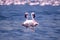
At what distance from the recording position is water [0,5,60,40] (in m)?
2.84

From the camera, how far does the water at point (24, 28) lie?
9.33 ft

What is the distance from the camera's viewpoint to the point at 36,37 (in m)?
2.84

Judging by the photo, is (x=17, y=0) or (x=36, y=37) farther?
(x=17, y=0)

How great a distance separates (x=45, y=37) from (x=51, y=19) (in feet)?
1.09

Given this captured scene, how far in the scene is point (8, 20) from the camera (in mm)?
3006

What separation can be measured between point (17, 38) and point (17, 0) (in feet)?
2.08

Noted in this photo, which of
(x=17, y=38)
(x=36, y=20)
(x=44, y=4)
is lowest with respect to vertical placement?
(x=17, y=38)

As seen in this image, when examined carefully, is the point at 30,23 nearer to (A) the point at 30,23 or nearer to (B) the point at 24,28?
(A) the point at 30,23

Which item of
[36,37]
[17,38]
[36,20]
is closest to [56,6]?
[36,20]

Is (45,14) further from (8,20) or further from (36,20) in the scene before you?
(8,20)

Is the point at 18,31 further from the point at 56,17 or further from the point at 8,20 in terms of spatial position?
the point at 56,17

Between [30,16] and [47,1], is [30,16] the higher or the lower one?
the lower one

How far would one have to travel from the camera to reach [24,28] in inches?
116

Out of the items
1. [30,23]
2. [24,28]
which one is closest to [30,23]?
[30,23]
